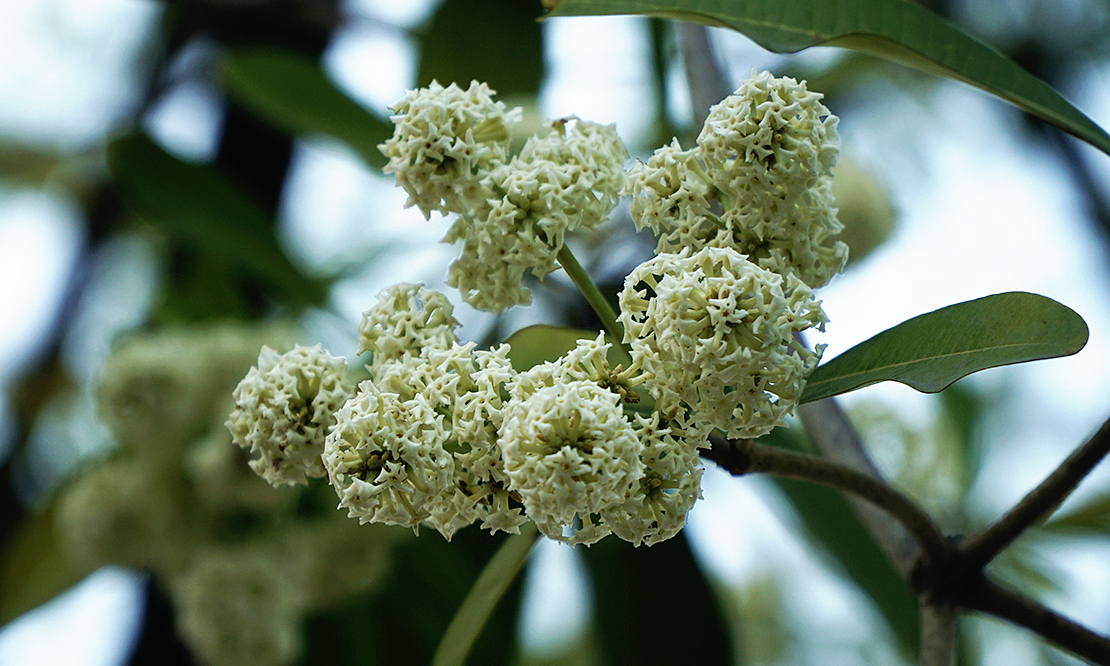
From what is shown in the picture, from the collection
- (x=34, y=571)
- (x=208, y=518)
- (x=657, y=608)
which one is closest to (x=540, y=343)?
(x=657, y=608)

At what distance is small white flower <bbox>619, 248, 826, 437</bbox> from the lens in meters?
0.72

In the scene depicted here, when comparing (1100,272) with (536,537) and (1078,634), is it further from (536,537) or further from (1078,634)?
(536,537)

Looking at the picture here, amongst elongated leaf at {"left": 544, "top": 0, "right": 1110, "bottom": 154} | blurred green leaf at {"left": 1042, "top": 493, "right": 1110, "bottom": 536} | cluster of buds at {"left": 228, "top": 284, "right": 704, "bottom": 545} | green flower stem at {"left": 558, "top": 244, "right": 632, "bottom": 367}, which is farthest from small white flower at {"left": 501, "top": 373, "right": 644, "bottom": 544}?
blurred green leaf at {"left": 1042, "top": 493, "right": 1110, "bottom": 536}

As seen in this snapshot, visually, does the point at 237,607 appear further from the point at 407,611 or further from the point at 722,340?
the point at 722,340

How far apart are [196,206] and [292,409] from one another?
1350 mm

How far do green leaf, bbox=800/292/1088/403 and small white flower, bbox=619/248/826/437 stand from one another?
0.24 ft

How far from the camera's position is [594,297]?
0.86 meters

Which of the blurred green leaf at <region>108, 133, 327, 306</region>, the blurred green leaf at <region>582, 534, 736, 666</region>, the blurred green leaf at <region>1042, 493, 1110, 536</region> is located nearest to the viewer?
the blurred green leaf at <region>582, 534, 736, 666</region>

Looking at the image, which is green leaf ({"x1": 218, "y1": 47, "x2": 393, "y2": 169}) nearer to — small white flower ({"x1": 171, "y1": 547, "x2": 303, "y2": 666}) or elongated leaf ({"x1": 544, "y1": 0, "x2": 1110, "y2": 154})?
small white flower ({"x1": 171, "y1": 547, "x2": 303, "y2": 666})

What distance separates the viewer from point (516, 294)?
896 mm

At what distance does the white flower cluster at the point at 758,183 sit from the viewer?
2.64 ft

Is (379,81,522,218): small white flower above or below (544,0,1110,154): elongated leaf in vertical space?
below

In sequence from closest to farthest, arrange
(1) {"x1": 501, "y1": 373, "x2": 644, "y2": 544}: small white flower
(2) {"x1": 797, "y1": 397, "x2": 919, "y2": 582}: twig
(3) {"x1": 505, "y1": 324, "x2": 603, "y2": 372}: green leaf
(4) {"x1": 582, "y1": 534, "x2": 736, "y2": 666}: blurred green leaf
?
(1) {"x1": 501, "y1": 373, "x2": 644, "y2": 544}: small white flower < (3) {"x1": 505, "y1": 324, "x2": 603, "y2": 372}: green leaf < (2) {"x1": 797, "y1": 397, "x2": 919, "y2": 582}: twig < (4) {"x1": 582, "y1": 534, "x2": 736, "y2": 666}: blurred green leaf

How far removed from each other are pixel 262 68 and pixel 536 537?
4.86 feet
